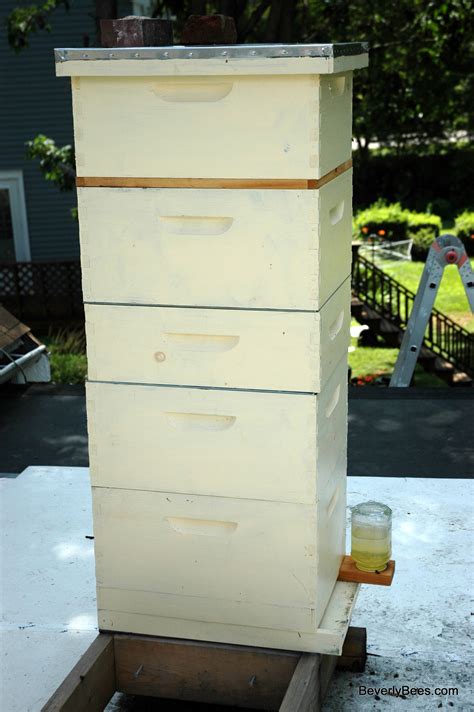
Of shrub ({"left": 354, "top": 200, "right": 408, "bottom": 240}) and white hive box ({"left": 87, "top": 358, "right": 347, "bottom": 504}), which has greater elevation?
white hive box ({"left": 87, "top": 358, "right": 347, "bottom": 504})

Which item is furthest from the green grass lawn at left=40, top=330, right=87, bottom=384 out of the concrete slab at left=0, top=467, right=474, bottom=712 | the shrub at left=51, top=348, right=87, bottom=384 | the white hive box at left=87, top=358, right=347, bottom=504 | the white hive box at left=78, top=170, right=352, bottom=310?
the white hive box at left=78, top=170, right=352, bottom=310

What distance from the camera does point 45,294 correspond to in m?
11.3

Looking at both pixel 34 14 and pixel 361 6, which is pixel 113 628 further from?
pixel 361 6

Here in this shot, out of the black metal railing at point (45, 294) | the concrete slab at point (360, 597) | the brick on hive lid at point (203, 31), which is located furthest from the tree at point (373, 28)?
the brick on hive lid at point (203, 31)

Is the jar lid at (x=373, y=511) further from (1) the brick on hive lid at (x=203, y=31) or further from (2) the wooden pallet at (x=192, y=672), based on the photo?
(1) the brick on hive lid at (x=203, y=31)

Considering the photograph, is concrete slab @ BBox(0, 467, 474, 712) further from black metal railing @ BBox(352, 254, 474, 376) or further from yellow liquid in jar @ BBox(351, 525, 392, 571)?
black metal railing @ BBox(352, 254, 474, 376)

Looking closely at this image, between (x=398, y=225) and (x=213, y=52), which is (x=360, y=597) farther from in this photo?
(x=398, y=225)

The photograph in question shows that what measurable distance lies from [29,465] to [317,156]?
9.25 ft

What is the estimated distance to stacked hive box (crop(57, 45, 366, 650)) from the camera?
2.17 m

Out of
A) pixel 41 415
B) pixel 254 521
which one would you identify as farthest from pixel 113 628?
pixel 41 415

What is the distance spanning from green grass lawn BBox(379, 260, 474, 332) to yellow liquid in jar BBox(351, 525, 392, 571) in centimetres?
974

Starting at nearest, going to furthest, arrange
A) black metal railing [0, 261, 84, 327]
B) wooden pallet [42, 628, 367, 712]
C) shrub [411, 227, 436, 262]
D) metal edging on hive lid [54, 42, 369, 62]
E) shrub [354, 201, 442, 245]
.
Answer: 1. metal edging on hive lid [54, 42, 369, 62]
2. wooden pallet [42, 628, 367, 712]
3. black metal railing [0, 261, 84, 327]
4. shrub [411, 227, 436, 262]
5. shrub [354, 201, 442, 245]

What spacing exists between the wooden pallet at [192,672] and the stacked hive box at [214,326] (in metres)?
0.04

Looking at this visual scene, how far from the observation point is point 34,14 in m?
8.57
